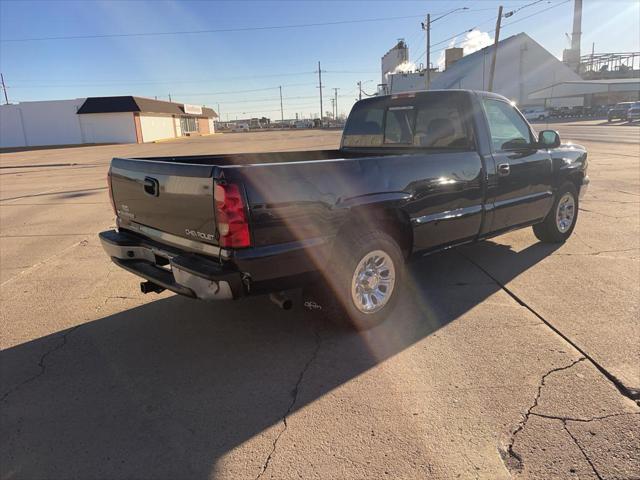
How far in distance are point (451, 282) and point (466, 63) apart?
4116 inches

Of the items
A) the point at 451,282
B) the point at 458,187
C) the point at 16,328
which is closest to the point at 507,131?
the point at 458,187

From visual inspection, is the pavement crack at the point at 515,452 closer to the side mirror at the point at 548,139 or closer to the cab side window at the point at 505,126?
the cab side window at the point at 505,126

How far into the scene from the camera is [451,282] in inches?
198

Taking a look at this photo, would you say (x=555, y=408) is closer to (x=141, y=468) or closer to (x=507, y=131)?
(x=141, y=468)

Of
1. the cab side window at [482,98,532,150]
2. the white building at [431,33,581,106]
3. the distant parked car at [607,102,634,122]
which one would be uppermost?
the white building at [431,33,581,106]

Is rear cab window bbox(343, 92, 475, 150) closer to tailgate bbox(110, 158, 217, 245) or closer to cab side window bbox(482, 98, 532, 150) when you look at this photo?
cab side window bbox(482, 98, 532, 150)

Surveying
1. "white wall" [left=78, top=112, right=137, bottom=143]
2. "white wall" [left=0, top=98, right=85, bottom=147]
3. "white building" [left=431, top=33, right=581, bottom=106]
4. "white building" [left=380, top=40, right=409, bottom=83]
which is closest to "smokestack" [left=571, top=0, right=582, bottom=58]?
"white building" [left=431, top=33, right=581, bottom=106]

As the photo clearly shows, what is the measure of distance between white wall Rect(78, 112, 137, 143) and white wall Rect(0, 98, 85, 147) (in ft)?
3.01

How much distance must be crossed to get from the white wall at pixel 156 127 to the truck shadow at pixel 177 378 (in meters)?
51.2

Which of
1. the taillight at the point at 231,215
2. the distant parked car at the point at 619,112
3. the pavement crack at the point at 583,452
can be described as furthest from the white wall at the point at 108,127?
the pavement crack at the point at 583,452

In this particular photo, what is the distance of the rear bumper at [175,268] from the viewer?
10.0 feet

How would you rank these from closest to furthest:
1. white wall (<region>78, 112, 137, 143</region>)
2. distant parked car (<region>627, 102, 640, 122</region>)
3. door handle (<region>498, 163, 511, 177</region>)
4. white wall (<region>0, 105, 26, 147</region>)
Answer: door handle (<region>498, 163, 511, 177</region>)
distant parked car (<region>627, 102, 640, 122</region>)
white wall (<region>78, 112, 137, 143</region>)
white wall (<region>0, 105, 26, 147</region>)

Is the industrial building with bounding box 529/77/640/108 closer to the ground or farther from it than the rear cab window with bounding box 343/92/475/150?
farther from it

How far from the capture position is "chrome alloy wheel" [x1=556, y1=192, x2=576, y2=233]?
613 cm
